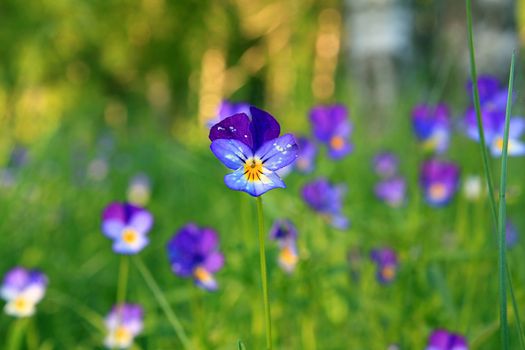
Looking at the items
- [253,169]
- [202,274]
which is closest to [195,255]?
[202,274]

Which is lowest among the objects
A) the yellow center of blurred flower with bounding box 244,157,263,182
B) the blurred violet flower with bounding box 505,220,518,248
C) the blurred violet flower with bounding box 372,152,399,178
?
the yellow center of blurred flower with bounding box 244,157,263,182

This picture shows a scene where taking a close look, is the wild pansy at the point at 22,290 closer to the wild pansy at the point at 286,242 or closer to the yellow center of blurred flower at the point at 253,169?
the wild pansy at the point at 286,242

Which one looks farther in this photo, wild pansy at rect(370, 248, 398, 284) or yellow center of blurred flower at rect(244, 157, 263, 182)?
wild pansy at rect(370, 248, 398, 284)

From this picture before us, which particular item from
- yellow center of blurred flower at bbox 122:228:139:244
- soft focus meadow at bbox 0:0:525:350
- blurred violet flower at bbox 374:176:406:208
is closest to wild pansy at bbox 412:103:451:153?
soft focus meadow at bbox 0:0:525:350

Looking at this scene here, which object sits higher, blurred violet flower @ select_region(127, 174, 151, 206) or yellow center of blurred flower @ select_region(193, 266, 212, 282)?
blurred violet flower @ select_region(127, 174, 151, 206)

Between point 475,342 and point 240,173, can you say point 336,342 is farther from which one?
point 240,173

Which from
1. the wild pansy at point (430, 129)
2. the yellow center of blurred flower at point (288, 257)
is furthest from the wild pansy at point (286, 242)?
the wild pansy at point (430, 129)

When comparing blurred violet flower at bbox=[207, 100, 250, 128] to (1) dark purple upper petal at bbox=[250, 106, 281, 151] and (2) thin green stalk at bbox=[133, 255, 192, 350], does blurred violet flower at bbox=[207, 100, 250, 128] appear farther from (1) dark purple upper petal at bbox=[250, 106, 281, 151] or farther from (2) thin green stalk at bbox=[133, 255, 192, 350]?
(1) dark purple upper petal at bbox=[250, 106, 281, 151]

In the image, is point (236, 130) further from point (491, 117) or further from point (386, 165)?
point (386, 165)
